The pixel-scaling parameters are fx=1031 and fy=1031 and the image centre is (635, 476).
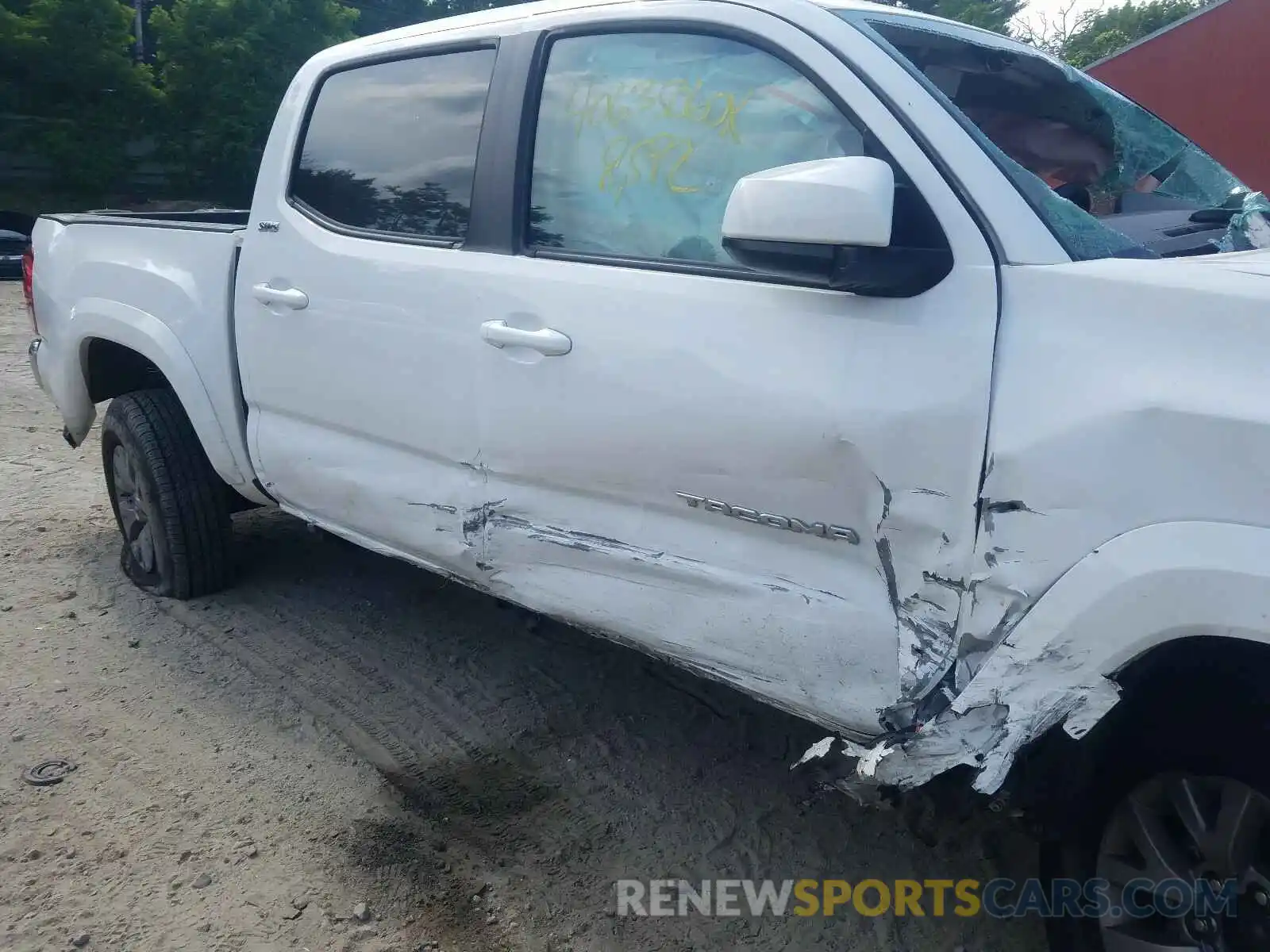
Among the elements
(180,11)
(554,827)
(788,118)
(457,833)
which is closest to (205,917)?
(457,833)

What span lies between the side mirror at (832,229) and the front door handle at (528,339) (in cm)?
52

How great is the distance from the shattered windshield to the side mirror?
319 mm

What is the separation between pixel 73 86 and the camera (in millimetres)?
20719

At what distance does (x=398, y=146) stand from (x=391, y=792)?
1827 millimetres

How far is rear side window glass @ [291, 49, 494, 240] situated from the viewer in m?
2.74

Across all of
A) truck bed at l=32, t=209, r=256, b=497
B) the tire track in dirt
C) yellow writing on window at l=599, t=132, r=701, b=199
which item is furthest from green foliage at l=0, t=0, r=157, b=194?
yellow writing on window at l=599, t=132, r=701, b=199

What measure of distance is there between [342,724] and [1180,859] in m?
2.28

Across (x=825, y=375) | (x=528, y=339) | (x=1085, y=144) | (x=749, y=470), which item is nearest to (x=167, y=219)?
(x=528, y=339)

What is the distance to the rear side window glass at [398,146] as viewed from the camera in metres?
2.74

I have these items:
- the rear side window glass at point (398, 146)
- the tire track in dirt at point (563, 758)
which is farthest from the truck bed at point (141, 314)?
the tire track in dirt at point (563, 758)

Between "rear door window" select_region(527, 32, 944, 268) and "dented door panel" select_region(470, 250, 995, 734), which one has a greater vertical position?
"rear door window" select_region(527, 32, 944, 268)

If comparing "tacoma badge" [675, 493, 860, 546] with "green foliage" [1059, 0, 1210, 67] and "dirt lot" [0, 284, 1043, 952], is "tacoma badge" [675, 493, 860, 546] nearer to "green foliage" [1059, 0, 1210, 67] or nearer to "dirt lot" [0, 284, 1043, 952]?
"dirt lot" [0, 284, 1043, 952]

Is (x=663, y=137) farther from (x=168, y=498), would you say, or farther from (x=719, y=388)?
(x=168, y=498)

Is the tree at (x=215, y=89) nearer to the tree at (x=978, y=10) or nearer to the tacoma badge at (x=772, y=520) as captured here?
the tree at (x=978, y=10)
